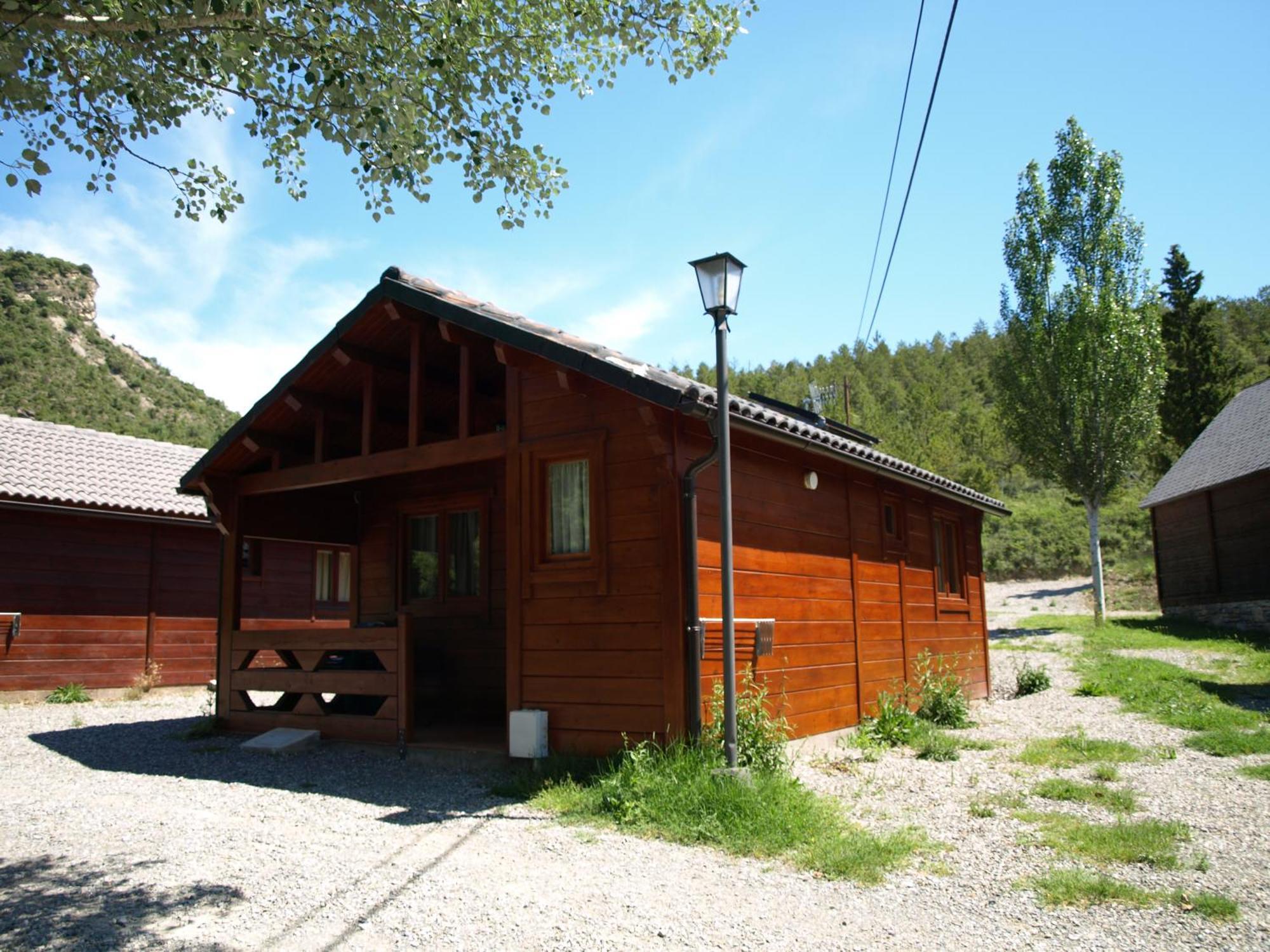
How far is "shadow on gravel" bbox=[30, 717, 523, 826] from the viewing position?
662 cm

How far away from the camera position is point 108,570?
46.0 ft

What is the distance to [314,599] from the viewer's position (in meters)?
16.9

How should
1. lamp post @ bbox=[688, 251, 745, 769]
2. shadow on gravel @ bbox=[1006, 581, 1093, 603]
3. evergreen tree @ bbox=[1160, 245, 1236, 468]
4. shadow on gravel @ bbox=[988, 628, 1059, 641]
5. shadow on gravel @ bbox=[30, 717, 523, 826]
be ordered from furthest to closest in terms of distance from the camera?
evergreen tree @ bbox=[1160, 245, 1236, 468], shadow on gravel @ bbox=[1006, 581, 1093, 603], shadow on gravel @ bbox=[988, 628, 1059, 641], shadow on gravel @ bbox=[30, 717, 523, 826], lamp post @ bbox=[688, 251, 745, 769]

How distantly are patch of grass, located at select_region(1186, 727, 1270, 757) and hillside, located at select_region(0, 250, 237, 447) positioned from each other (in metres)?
39.4

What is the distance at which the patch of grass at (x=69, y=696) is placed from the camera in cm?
1313

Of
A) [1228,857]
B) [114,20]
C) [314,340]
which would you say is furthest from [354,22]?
[1228,857]

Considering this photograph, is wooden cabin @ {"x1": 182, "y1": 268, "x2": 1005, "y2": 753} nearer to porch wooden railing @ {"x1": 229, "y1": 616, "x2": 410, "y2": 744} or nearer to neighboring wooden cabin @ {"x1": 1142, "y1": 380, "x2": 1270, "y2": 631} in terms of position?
porch wooden railing @ {"x1": 229, "y1": 616, "x2": 410, "y2": 744}

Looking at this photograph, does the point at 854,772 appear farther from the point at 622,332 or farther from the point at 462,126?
the point at 462,126

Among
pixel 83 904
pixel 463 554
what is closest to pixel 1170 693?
pixel 463 554

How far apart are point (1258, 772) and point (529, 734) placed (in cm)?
575

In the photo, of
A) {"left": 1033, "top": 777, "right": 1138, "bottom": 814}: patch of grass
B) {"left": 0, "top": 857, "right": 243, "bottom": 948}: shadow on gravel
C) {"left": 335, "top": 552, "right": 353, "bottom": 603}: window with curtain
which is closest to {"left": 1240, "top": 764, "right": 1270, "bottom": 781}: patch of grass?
{"left": 1033, "top": 777, "right": 1138, "bottom": 814}: patch of grass

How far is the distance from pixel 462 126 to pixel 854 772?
20.0ft

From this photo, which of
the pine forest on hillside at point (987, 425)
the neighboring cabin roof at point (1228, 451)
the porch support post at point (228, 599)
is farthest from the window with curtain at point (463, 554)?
the neighboring cabin roof at point (1228, 451)

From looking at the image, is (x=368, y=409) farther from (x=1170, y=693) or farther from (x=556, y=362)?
(x=1170, y=693)
